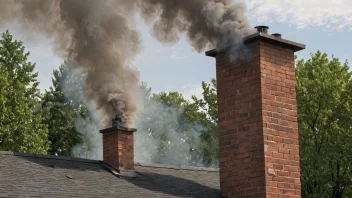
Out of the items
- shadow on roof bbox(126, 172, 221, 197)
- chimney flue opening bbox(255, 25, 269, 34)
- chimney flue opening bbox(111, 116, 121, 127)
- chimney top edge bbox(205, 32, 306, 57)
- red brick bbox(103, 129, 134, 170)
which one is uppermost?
chimney flue opening bbox(255, 25, 269, 34)

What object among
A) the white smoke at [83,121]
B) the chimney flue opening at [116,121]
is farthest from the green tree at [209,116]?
the chimney flue opening at [116,121]

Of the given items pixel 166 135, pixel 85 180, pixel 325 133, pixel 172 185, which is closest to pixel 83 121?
pixel 166 135

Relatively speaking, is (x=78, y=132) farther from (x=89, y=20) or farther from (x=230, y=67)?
(x=230, y=67)

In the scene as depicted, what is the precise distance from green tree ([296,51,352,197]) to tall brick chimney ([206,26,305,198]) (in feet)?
35.6

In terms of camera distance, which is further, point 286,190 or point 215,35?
point 215,35

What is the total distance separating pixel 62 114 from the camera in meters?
35.7

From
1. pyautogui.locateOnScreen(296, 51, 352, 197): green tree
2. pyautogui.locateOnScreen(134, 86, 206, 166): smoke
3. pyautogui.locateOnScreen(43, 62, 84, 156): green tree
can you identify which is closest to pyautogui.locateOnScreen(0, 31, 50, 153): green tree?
pyautogui.locateOnScreen(43, 62, 84, 156): green tree

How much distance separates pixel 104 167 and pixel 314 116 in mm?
12376

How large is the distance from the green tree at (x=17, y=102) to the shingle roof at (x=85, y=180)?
11.8 metres

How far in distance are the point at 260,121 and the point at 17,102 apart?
1671cm

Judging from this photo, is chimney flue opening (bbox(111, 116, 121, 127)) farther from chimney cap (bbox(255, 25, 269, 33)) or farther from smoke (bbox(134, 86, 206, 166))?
smoke (bbox(134, 86, 206, 166))

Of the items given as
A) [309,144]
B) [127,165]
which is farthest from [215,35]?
[309,144]

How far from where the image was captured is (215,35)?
12.2 m

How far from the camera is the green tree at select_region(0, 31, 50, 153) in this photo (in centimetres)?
2425
